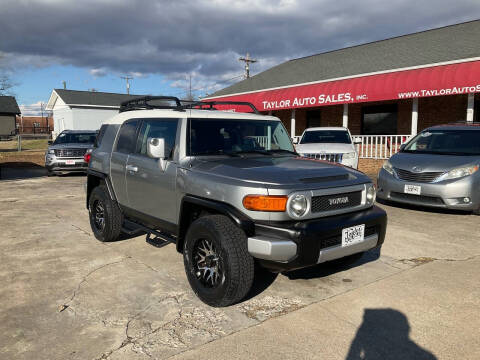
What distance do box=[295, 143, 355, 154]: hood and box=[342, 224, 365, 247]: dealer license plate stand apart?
6611mm

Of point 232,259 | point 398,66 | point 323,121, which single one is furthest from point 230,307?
point 323,121

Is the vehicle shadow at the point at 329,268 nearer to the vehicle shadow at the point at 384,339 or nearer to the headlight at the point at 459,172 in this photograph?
the vehicle shadow at the point at 384,339

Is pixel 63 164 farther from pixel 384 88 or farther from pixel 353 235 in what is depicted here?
pixel 353 235

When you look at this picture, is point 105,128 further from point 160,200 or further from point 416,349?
point 416,349

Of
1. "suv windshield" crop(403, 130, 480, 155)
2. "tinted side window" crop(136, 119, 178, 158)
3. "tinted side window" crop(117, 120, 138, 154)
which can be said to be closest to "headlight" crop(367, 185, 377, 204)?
"tinted side window" crop(136, 119, 178, 158)

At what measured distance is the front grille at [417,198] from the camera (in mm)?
6891

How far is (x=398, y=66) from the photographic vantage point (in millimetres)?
14688

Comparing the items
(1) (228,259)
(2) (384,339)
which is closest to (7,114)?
(1) (228,259)

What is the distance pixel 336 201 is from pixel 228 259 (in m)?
1.12

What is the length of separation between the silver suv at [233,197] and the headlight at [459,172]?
3.54 meters

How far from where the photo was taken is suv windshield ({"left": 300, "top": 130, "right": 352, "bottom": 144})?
11273mm

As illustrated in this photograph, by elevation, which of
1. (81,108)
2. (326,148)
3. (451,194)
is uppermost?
(81,108)

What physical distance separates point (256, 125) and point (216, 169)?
1188 mm

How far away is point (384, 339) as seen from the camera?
295cm
